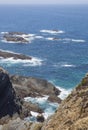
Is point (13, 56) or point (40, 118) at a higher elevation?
point (40, 118)

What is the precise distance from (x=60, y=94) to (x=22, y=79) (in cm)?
823

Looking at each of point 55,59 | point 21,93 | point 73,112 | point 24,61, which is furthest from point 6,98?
point 55,59

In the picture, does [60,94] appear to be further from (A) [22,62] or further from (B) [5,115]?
(A) [22,62]

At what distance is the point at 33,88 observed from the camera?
72062mm

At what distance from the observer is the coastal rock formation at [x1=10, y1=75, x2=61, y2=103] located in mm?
68569

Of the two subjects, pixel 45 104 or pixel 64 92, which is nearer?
pixel 45 104

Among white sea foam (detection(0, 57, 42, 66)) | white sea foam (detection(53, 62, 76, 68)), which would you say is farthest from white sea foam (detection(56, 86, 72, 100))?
white sea foam (detection(0, 57, 42, 66))

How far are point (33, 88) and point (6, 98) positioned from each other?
1876 centimetres

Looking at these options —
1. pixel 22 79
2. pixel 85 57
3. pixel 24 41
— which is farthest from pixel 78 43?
pixel 22 79

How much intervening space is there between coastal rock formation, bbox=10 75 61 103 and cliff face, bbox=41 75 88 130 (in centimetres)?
4813

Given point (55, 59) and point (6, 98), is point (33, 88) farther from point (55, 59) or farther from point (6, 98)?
point (55, 59)

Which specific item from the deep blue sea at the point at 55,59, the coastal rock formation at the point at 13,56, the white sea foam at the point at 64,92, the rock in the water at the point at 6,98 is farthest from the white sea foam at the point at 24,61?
the rock in the water at the point at 6,98

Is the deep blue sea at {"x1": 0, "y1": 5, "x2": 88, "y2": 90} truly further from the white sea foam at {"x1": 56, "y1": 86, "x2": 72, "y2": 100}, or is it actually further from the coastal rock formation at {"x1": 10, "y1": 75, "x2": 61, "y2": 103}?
the coastal rock formation at {"x1": 10, "y1": 75, "x2": 61, "y2": 103}

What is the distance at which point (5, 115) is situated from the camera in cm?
5200
